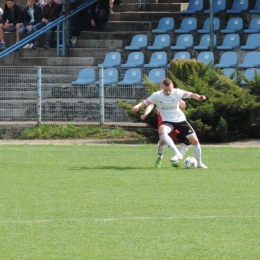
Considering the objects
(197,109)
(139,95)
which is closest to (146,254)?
(197,109)

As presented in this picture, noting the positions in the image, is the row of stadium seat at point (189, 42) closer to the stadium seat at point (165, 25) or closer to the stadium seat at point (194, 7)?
the stadium seat at point (165, 25)

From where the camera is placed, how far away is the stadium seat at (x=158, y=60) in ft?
85.8

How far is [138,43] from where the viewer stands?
28.5 meters

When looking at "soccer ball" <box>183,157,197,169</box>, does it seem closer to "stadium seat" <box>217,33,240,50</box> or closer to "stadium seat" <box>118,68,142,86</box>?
"stadium seat" <box>118,68,142,86</box>

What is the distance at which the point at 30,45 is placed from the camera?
97.6 ft

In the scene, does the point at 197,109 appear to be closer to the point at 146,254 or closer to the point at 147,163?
the point at 147,163

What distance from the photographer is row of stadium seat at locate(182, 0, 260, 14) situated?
29.1 metres

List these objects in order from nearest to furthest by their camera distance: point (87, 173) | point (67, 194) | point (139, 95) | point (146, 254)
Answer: point (146, 254) → point (67, 194) → point (87, 173) → point (139, 95)

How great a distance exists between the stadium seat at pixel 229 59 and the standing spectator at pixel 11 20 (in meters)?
7.75

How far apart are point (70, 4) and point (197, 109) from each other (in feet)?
33.3

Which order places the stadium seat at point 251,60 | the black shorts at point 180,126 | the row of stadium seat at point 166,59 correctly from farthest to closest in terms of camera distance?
the row of stadium seat at point 166,59, the stadium seat at point 251,60, the black shorts at point 180,126

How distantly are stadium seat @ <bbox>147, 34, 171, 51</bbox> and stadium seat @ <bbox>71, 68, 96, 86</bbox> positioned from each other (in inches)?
149

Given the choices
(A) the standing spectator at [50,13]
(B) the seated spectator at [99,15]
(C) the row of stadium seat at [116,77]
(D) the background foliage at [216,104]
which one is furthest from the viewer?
(B) the seated spectator at [99,15]

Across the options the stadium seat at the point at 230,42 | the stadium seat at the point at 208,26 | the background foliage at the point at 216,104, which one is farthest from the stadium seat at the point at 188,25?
the background foliage at the point at 216,104
